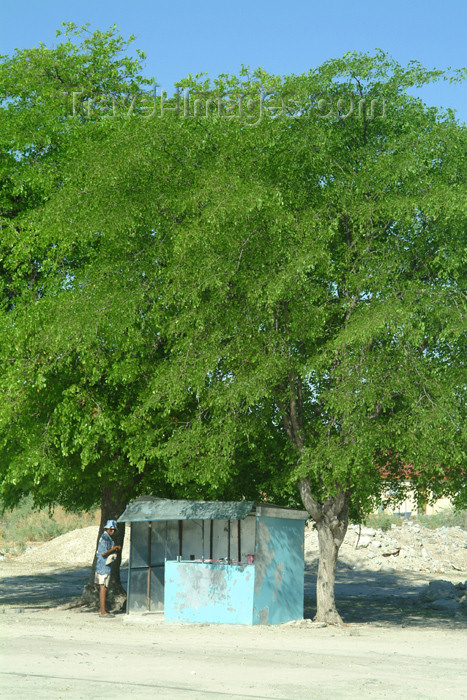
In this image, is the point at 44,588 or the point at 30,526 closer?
the point at 44,588

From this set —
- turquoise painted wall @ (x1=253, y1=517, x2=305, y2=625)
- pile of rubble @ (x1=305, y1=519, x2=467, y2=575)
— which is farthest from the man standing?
pile of rubble @ (x1=305, y1=519, x2=467, y2=575)

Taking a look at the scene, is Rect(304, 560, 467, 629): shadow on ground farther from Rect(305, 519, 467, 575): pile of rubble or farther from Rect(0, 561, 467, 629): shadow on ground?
Rect(305, 519, 467, 575): pile of rubble

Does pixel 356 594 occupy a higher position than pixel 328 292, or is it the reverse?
pixel 328 292

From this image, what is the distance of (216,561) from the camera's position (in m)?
18.5

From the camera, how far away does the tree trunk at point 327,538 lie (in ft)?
63.1

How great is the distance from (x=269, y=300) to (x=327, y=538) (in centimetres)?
617

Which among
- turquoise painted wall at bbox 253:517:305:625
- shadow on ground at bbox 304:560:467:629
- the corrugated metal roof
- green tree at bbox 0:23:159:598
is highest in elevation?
green tree at bbox 0:23:159:598

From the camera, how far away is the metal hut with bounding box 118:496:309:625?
17.8 metres

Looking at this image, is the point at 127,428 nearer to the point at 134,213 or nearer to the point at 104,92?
the point at 134,213

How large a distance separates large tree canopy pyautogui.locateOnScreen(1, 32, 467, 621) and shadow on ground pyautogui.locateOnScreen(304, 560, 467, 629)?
4.44m

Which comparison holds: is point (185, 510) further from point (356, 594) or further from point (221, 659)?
point (356, 594)

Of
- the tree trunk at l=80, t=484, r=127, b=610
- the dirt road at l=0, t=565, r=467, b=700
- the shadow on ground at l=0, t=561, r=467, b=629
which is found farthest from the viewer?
the shadow on ground at l=0, t=561, r=467, b=629

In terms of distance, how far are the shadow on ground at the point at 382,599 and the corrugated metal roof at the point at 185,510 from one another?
5707mm

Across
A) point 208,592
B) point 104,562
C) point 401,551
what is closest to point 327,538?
point 208,592
